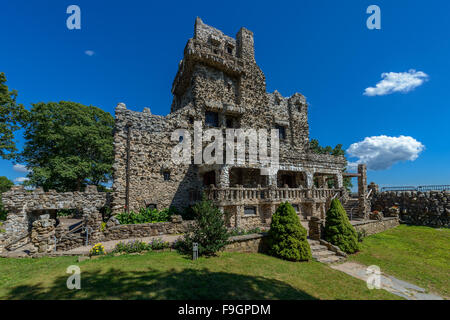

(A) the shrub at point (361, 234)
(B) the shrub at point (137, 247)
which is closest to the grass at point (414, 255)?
(A) the shrub at point (361, 234)

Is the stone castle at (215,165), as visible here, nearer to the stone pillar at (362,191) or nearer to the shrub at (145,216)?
the stone pillar at (362,191)

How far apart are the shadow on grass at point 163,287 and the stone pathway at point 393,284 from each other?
4390mm

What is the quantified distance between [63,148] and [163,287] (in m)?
24.5

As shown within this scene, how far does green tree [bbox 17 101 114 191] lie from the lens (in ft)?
68.1

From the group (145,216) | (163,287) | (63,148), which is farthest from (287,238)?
(63,148)

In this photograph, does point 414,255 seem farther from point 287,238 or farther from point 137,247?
point 137,247

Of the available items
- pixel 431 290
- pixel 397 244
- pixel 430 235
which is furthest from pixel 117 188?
pixel 430 235

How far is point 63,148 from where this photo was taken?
22125mm

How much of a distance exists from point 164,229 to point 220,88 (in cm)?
1484

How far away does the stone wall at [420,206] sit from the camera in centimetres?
1812

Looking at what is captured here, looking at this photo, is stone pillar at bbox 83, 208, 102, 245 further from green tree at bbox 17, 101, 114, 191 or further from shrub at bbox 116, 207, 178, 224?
green tree at bbox 17, 101, 114, 191

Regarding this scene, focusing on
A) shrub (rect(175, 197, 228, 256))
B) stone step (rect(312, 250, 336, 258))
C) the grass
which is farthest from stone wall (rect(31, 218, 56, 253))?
the grass

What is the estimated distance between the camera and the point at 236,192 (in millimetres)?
14797
